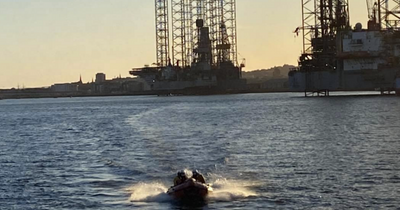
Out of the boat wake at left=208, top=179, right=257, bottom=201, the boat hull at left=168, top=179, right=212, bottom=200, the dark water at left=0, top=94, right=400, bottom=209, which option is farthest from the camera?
the boat wake at left=208, top=179, right=257, bottom=201

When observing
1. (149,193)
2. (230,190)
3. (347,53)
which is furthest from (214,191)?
(347,53)

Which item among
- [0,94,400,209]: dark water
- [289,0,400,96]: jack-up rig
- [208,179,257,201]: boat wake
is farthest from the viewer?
[289,0,400,96]: jack-up rig

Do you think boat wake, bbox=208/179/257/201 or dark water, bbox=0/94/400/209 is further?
boat wake, bbox=208/179/257/201

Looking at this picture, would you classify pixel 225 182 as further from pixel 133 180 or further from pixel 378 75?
pixel 378 75

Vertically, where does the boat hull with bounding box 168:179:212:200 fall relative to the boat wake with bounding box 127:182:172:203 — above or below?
above

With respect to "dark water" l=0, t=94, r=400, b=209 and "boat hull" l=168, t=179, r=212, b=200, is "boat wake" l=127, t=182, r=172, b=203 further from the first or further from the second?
"boat hull" l=168, t=179, r=212, b=200

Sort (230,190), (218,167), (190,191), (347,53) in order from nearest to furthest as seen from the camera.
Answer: (190,191) → (230,190) → (218,167) → (347,53)

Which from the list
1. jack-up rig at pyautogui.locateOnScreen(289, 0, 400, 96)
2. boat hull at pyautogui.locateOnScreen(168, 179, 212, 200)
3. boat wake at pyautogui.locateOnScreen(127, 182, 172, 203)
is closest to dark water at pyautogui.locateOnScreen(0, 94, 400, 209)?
boat wake at pyautogui.locateOnScreen(127, 182, 172, 203)

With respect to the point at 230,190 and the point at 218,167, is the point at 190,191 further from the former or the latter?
the point at 218,167

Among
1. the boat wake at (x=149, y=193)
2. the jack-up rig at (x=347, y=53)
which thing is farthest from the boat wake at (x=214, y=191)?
the jack-up rig at (x=347, y=53)

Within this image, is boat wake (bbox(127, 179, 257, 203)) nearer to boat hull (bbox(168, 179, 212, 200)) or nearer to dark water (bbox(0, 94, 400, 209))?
dark water (bbox(0, 94, 400, 209))

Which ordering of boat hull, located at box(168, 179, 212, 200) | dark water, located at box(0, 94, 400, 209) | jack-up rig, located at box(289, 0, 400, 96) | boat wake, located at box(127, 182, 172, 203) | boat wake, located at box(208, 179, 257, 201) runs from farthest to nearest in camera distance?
jack-up rig, located at box(289, 0, 400, 96) < boat wake, located at box(127, 182, 172, 203) < boat wake, located at box(208, 179, 257, 201) < dark water, located at box(0, 94, 400, 209) < boat hull, located at box(168, 179, 212, 200)

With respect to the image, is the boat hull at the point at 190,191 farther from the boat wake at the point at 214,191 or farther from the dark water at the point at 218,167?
the dark water at the point at 218,167

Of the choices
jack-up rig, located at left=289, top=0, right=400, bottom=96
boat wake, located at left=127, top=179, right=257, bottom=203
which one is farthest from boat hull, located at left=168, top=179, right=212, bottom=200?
jack-up rig, located at left=289, top=0, right=400, bottom=96
